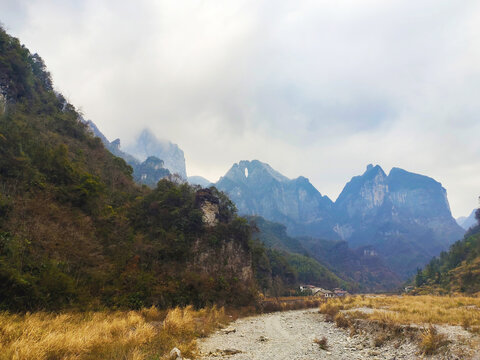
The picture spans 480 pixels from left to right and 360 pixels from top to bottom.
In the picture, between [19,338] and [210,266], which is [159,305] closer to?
[210,266]

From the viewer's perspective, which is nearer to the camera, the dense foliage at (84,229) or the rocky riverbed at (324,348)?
the rocky riverbed at (324,348)

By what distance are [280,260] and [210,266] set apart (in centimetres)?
5710

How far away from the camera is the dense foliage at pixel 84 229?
16.1 metres

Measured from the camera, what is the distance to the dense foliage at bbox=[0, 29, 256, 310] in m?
16.1

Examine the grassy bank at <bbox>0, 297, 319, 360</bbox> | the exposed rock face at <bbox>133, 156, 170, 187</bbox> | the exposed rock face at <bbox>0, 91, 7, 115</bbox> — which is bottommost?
the grassy bank at <bbox>0, 297, 319, 360</bbox>

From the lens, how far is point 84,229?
23.9m

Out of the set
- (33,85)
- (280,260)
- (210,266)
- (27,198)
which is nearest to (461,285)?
(280,260)

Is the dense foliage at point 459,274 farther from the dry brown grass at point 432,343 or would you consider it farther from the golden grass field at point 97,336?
the dry brown grass at point 432,343

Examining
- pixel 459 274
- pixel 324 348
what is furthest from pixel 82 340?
pixel 459 274

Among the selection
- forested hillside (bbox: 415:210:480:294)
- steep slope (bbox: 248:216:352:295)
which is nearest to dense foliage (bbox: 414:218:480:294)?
forested hillside (bbox: 415:210:480:294)

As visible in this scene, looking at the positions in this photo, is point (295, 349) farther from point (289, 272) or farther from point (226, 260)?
point (289, 272)

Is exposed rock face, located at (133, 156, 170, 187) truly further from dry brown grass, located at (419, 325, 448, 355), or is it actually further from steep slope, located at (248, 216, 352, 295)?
dry brown grass, located at (419, 325, 448, 355)

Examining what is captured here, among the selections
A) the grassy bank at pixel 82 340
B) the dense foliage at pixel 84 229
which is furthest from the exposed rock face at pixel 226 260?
the grassy bank at pixel 82 340

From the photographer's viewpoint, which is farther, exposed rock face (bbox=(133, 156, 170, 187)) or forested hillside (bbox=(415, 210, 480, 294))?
exposed rock face (bbox=(133, 156, 170, 187))
